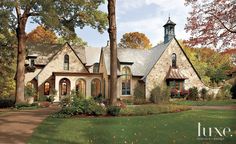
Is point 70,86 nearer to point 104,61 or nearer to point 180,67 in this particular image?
point 104,61

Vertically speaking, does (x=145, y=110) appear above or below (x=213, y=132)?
above

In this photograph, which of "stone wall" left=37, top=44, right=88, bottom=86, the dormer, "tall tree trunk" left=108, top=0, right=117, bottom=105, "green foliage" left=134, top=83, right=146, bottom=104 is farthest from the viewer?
the dormer

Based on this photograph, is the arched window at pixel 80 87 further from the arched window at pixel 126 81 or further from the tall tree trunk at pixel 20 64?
the tall tree trunk at pixel 20 64

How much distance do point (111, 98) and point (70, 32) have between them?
41.6 ft

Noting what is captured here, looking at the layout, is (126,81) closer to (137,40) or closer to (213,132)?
(213,132)

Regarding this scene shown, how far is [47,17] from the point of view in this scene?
24891 millimetres

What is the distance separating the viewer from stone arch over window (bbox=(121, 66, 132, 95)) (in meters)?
35.7

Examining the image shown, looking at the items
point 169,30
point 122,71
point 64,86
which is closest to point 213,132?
point 122,71

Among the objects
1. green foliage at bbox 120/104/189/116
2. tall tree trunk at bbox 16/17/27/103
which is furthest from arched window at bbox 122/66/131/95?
green foliage at bbox 120/104/189/116

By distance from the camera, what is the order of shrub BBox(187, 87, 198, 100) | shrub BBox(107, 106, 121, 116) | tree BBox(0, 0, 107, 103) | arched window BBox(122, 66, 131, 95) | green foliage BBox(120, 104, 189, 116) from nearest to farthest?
1. shrub BBox(107, 106, 121, 116)
2. green foliage BBox(120, 104, 189, 116)
3. tree BBox(0, 0, 107, 103)
4. shrub BBox(187, 87, 198, 100)
5. arched window BBox(122, 66, 131, 95)

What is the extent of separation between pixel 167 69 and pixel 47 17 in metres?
16.8

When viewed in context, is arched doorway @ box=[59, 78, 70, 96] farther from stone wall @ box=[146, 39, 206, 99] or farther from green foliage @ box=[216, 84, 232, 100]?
green foliage @ box=[216, 84, 232, 100]

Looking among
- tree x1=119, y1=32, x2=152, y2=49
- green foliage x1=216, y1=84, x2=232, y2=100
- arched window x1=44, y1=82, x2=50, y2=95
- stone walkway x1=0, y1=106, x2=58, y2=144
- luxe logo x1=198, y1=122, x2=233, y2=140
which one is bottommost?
stone walkway x1=0, y1=106, x2=58, y2=144

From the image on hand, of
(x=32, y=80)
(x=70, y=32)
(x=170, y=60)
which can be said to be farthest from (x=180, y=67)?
(x=32, y=80)
